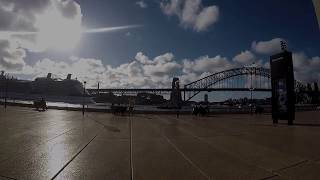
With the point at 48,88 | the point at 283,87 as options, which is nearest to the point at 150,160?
the point at 283,87

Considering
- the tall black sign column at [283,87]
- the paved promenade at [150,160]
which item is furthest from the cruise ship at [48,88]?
the paved promenade at [150,160]

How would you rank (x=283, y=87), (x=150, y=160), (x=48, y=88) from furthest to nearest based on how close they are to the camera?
1. (x=48, y=88)
2. (x=283, y=87)
3. (x=150, y=160)

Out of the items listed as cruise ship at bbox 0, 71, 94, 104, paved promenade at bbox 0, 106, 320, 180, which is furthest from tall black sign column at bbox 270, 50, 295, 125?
cruise ship at bbox 0, 71, 94, 104

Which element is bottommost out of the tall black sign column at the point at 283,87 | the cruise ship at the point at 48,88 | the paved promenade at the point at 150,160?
the paved promenade at the point at 150,160

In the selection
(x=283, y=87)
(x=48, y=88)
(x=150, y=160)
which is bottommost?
(x=150, y=160)

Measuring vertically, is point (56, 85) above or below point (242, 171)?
above

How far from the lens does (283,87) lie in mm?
23406

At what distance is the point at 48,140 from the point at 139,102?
117m

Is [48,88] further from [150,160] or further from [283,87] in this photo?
[150,160]

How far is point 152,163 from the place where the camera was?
7363 mm

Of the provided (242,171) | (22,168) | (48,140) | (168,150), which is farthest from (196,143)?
(22,168)

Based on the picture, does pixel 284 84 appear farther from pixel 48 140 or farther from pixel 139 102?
pixel 139 102

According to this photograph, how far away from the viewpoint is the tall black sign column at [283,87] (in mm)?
22922

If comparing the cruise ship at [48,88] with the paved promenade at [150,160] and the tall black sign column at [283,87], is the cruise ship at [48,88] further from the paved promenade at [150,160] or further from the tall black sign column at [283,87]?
the paved promenade at [150,160]
